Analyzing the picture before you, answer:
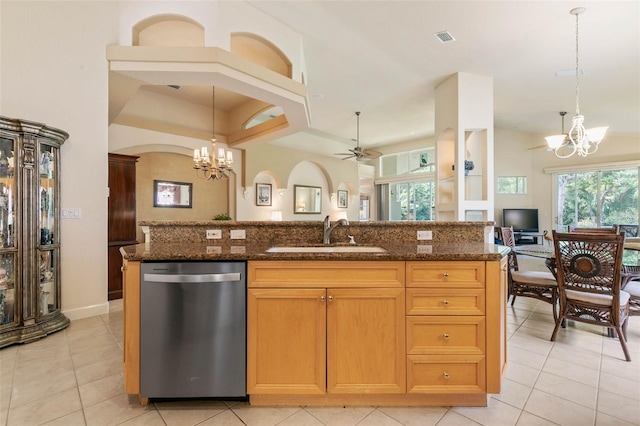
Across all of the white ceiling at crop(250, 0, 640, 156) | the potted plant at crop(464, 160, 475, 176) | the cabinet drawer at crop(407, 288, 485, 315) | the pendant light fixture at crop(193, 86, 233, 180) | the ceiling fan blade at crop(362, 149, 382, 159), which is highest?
the white ceiling at crop(250, 0, 640, 156)

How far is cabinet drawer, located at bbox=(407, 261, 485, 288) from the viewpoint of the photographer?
5.22ft

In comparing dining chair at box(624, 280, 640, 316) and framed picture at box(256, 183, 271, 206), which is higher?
framed picture at box(256, 183, 271, 206)

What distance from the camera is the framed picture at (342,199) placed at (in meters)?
9.19

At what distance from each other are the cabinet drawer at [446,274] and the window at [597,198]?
8329mm

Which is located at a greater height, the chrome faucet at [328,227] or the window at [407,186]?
the window at [407,186]

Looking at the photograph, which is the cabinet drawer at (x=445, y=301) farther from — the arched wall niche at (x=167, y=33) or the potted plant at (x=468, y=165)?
the arched wall niche at (x=167, y=33)

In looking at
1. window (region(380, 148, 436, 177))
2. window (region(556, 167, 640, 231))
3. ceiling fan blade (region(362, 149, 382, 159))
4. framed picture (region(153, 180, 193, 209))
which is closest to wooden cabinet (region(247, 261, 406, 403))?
ceiling fan blade (region(362, 149, 382, 159))

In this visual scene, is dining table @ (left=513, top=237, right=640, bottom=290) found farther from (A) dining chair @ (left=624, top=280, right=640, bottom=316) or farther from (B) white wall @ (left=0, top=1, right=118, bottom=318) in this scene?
(B) white wall @ (left=0, top=1, right=118, bottom=318)

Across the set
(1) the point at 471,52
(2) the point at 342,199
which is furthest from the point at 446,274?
(2) the point at 342,199

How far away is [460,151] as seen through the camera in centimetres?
438

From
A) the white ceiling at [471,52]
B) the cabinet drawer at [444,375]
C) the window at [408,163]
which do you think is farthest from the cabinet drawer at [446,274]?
the window at [408,163]

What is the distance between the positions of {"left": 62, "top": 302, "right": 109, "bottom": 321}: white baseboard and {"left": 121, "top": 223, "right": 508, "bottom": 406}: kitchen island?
2.00 metres

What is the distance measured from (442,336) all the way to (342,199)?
7748 millimetres

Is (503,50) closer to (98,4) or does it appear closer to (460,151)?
(460,151)
